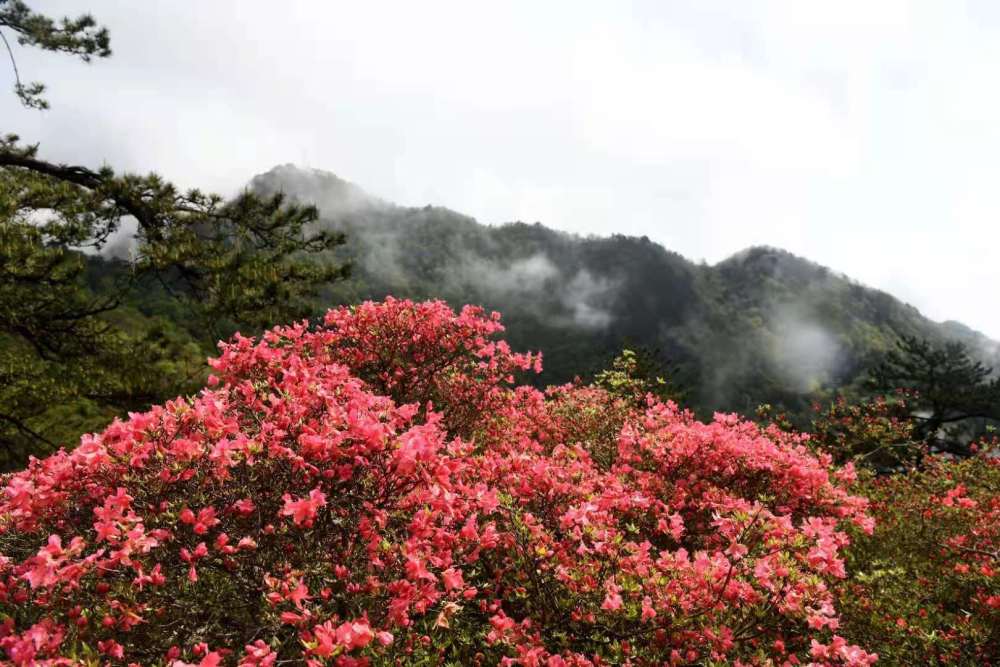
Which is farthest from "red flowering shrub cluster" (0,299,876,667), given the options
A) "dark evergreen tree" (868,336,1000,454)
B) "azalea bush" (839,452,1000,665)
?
"dark evergreen tree" (868,336,1000,454)

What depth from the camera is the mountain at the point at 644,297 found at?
4791 inches

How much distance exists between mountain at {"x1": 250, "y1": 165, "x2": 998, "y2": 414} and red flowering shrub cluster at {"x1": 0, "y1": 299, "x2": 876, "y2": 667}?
95205 millimetres

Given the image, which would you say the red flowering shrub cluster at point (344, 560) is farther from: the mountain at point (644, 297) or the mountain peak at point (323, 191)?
the mountain peak at point (323, 191)

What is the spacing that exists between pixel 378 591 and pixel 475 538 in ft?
2.26

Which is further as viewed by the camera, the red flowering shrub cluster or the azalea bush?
the azalea bush

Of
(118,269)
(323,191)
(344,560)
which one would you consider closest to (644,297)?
(323,191)

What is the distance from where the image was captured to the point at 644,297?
145750 millimetres

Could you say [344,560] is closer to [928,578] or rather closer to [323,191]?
[928,578]

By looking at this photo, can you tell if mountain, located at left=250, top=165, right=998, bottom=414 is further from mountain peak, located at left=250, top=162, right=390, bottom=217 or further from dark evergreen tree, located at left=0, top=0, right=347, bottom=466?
dark evergreen tree, located at left=0, top=0, right=347, bottom=466

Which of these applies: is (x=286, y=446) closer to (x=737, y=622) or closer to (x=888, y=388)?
(x=737, y=622)

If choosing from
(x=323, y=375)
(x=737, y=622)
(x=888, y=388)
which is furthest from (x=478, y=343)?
(x=888, y=388)

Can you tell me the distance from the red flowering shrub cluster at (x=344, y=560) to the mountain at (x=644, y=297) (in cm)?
9520

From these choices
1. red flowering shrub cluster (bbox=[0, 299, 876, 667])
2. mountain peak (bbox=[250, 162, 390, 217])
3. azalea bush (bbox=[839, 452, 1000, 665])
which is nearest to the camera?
red flowering shrub cluster (bbox=[0, 299, 876, 667])

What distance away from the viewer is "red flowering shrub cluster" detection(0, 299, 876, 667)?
106 inches
